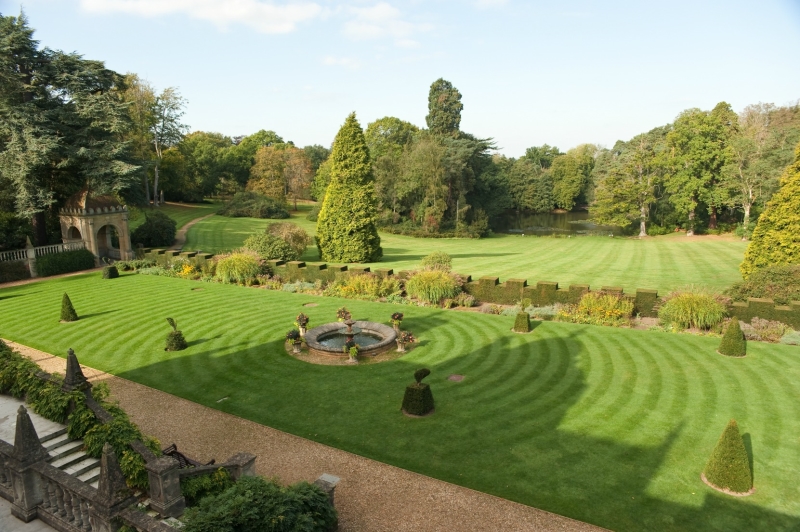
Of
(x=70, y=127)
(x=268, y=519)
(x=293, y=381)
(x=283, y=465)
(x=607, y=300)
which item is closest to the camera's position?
(x=268, y=519)

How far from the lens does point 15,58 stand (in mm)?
31859

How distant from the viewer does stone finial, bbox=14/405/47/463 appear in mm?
8109

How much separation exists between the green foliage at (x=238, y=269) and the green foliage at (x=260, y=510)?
23.1 m

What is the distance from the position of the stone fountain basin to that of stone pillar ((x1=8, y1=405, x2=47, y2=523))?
10.3m

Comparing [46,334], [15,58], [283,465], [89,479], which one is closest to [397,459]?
[283,465]

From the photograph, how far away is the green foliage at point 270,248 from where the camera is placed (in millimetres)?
33062

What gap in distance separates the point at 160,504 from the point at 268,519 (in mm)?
2445

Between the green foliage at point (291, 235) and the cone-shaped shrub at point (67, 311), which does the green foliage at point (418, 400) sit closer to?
the cone-shaped shrub at point (67, 311)

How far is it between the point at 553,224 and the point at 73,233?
7278 centimetres

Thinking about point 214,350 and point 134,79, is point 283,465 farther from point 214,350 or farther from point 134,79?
point 134,79

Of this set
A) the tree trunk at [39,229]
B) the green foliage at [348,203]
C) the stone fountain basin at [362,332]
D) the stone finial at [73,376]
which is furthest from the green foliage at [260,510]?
the tree trunk at [39,229]

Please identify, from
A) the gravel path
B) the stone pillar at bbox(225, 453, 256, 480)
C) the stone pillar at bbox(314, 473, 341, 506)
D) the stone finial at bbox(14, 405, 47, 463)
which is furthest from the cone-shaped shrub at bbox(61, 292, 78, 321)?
the stone pillar at bbox(314, 473, 341, 506)

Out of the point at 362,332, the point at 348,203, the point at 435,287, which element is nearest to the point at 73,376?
the point at 362,332

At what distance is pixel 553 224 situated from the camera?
281ft
